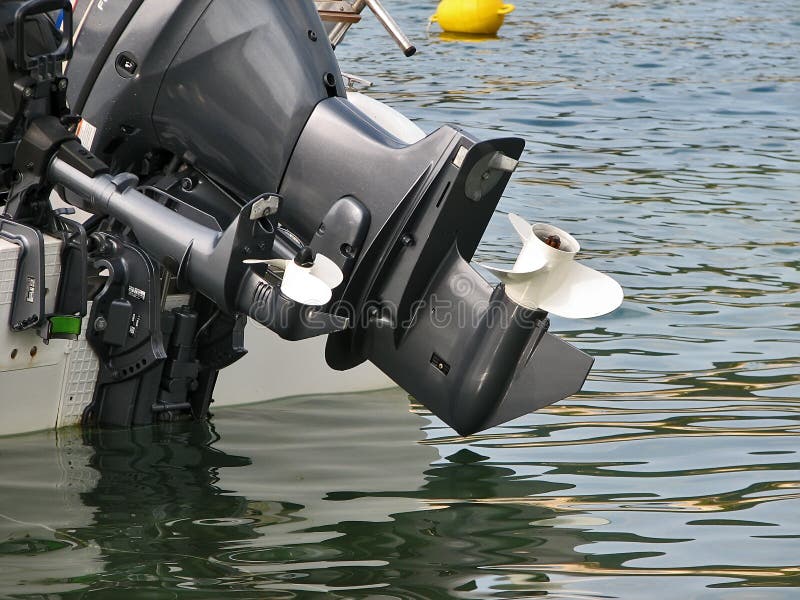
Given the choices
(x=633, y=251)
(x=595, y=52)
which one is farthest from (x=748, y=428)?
(x=595, y=52)

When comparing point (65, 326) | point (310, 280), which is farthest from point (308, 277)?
point (65, 326)

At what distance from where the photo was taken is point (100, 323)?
3.12 metres

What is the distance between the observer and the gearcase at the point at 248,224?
9.04ft

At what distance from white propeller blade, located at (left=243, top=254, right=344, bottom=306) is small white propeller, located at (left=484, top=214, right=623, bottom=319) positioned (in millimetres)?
296

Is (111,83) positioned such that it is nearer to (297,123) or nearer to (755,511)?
(297,123)

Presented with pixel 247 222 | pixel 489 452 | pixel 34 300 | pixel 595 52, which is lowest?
pixel 595 52

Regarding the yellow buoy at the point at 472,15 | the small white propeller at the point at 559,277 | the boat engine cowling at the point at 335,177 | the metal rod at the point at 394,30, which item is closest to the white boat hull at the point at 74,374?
the boat engine cowling at the point at 335,177

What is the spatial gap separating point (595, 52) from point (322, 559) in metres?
9.34

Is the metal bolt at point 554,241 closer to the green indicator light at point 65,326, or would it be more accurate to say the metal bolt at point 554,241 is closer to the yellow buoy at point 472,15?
the green indicator light at point 65,326

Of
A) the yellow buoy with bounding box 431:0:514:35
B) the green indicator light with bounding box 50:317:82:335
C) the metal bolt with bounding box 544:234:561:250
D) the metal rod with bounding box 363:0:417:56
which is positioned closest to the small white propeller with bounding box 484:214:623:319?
the metal bolt with bounding box 544:234:561:250

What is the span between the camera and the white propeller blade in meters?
2.56

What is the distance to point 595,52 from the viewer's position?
11.5 meters

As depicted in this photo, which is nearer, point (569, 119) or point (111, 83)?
point (111, 83)

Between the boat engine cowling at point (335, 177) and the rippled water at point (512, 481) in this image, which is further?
the boat engine cowling at point (335, 177)
